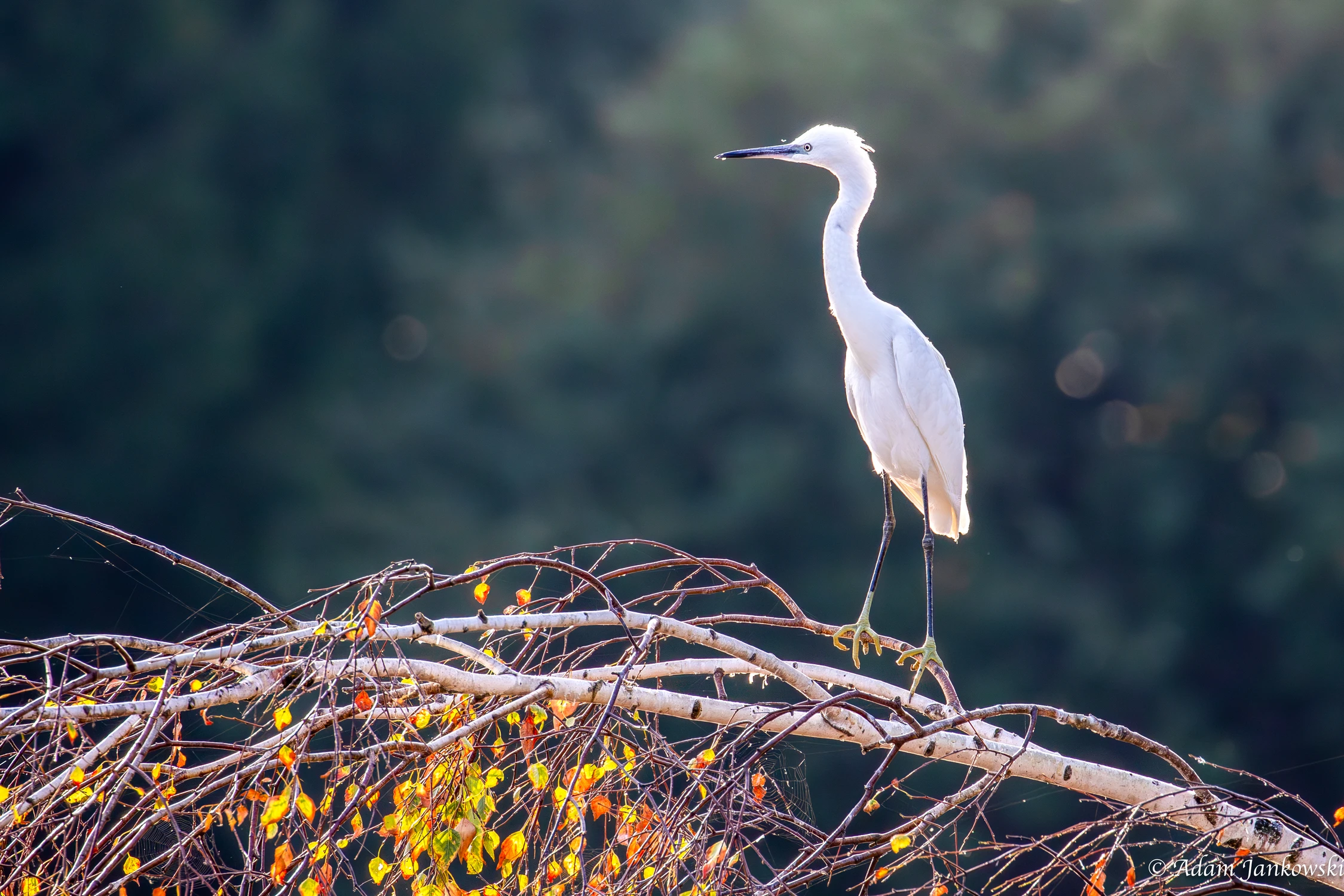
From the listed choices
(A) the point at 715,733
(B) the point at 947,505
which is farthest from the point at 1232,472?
(A) the point at 715,733

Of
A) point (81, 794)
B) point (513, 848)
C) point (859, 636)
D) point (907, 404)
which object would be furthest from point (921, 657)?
point (81, 794)

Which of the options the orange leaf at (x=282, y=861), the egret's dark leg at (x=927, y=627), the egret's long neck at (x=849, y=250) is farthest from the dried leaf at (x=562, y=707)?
the egret's long neck at (x=849, y=250)

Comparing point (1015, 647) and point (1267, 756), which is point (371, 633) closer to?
point (1015, 647)

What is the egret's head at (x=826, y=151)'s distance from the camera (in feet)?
9.94

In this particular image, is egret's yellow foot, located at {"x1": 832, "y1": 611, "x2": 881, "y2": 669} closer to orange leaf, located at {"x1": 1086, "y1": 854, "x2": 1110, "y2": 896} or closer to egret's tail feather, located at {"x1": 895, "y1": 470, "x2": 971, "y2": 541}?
egret's tail feather, located at {"x1": 895, "y1": 470, "x2": 971, "y2": 541}

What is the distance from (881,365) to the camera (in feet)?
10.1

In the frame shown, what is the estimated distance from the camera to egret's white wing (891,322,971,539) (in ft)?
9.99

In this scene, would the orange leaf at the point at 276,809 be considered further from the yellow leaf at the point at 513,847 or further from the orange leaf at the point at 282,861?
the yellow leaf at the point at 513,847

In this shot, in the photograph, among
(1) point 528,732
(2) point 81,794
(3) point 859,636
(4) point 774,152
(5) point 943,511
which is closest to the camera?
(2) point 81,794

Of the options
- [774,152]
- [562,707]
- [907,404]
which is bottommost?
[562,707]

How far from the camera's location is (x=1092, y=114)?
8352mm

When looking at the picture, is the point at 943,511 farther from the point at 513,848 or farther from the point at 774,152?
the point at 513,848

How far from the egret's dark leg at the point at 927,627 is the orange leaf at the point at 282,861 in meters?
1.17

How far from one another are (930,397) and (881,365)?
140 mm
